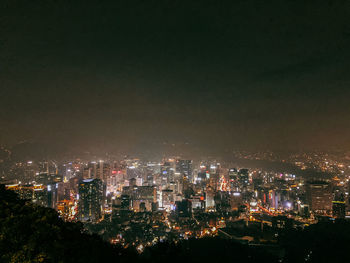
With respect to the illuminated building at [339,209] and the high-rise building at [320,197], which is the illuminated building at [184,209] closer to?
the high-rise building at [320,197]

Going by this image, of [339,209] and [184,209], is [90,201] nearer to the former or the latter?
[184,209]

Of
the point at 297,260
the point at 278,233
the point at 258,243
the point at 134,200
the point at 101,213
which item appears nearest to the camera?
the point at 297,260

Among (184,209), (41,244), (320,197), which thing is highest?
(41,244)

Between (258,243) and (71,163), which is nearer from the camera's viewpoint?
(258,243)

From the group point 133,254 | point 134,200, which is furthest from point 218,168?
point 133,254

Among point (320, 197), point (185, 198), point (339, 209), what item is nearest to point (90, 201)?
point (185, 198)

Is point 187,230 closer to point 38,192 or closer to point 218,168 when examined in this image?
point 38,192

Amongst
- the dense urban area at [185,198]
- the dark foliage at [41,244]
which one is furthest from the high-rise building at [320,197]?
the dark foliage at [41,244]

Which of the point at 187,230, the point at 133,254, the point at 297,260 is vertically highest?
the point at 133,254

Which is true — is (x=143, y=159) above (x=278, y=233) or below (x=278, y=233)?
above
